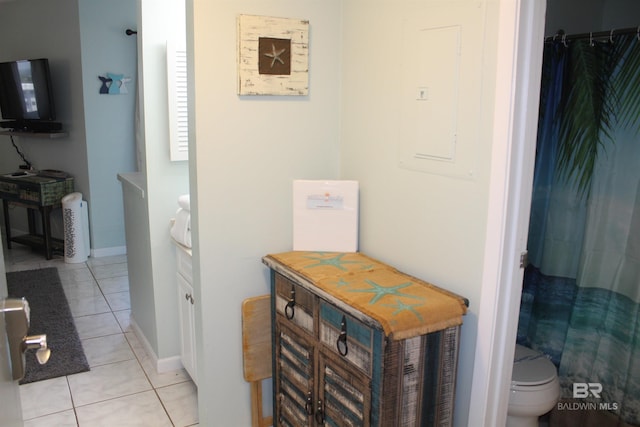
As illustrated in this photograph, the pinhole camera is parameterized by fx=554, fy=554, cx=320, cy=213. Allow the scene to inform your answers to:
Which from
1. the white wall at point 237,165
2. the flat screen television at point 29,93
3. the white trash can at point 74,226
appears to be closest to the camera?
the white wall at point 237,165

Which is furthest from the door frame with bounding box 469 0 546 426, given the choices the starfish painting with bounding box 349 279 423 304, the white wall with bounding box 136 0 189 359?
the white wall with bounding box 136 0 189 359

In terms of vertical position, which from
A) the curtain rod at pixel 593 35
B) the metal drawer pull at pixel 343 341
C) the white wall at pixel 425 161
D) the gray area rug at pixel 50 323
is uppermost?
the curtain rod at pixel 593 35

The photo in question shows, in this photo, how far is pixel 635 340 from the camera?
2.28 meters

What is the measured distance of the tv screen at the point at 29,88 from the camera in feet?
16.6

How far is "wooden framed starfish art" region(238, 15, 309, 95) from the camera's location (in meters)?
Result: 2.06

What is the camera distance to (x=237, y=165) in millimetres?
2152

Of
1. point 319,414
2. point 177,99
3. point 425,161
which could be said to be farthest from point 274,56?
point 319,414

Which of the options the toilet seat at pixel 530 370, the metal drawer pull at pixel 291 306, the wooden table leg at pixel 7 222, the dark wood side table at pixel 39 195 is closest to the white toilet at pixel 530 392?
the toilet seat at pixel 530 370

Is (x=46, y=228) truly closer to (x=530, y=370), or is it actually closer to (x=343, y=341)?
(x=343, y=341)

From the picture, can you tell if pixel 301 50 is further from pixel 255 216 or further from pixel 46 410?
pixel 46 410

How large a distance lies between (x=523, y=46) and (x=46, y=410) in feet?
8.63

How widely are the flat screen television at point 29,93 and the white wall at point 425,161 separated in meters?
3.90

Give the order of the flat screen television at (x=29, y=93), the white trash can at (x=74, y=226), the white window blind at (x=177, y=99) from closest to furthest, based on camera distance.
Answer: the white window blind at (x=177, y=99) < the white trash can at (x=74, y=226) < the flat screen television at (x=29, y=93)

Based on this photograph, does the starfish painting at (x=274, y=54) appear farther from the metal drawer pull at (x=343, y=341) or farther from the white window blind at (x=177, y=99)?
the metal drawer pull at (x=343, y=341)
